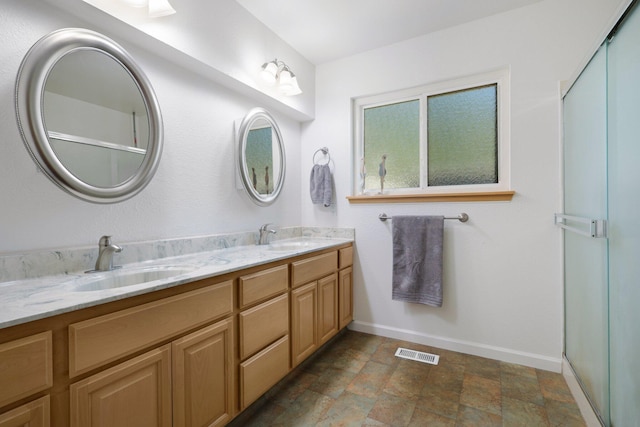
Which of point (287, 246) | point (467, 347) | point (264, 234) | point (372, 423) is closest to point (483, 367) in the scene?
point (467, 347)

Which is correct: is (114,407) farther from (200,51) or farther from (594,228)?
(594,228)

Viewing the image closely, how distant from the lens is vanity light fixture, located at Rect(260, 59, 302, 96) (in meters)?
2.05

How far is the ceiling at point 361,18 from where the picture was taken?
191cm

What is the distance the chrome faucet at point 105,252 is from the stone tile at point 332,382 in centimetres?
127

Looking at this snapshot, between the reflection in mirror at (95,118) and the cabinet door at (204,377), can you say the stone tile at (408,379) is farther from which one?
the reflection in mirror at (95,118)

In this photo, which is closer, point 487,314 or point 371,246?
point 487,314

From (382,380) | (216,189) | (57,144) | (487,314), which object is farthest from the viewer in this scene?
(487,314)

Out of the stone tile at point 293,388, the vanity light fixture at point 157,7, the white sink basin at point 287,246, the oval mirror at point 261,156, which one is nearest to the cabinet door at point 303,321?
the stone tile at point 293,388

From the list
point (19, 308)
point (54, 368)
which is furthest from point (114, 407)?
point (19, 308)

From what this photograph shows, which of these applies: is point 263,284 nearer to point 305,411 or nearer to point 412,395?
point 305,411

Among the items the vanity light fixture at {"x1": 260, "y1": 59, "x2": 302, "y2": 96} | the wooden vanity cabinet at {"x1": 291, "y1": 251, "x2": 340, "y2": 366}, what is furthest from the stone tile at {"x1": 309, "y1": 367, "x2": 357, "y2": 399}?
the vanity light fixture at {"x1": 260, "y1": 59, "x2": 302, "y2": 96}

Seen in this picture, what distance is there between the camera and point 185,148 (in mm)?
A: 1720

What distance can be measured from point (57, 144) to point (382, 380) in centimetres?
205

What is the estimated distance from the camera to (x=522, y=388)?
67.4 inches
